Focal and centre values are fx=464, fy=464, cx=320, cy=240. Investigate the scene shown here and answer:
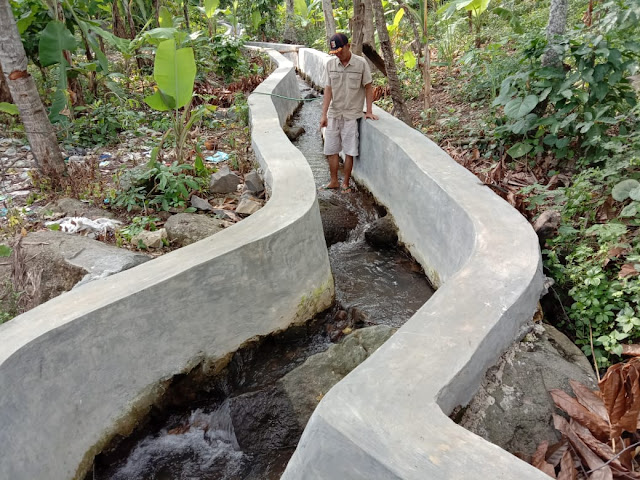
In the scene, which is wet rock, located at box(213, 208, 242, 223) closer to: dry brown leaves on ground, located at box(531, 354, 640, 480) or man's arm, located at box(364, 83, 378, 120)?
man's arm, located at box(364, 83, 378, 120)

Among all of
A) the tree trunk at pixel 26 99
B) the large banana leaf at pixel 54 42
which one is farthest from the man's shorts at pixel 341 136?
the large banana leaf at pixel 54 42

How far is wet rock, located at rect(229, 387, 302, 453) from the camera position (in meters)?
2.87

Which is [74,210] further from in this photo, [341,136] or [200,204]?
[341,136]

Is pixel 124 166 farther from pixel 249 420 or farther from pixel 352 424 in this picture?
pixel 352 424

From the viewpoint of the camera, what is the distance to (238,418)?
9.64ft

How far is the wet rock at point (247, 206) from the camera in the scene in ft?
15.1

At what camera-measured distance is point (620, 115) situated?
4.03 m

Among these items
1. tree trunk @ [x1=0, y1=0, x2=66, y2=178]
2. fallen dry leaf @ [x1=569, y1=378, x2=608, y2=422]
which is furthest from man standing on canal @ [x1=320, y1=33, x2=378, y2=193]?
fallen dry leaf @ [x1=569, y1=378, x2=608, y2=422]

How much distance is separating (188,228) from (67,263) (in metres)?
0.95

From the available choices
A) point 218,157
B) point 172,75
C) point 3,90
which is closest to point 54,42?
point 3,90

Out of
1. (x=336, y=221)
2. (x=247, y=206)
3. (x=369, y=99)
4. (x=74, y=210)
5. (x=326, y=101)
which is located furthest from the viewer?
(x=326, y=101)

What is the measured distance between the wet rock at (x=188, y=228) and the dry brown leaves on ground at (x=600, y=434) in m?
2.75

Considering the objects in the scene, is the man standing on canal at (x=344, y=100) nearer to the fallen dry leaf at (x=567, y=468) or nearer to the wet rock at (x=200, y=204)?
the wet rock at (x=200, y=204)

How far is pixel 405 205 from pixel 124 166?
10.6 feet
